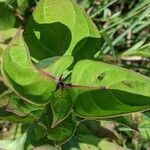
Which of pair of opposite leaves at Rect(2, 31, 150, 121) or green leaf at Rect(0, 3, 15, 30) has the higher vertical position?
pair of opposite leaves at Rect(2, 31, 150, 121)

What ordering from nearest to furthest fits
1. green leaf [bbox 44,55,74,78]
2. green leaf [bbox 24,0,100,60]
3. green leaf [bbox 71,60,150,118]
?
green leaf [bbox 71,60,150,118] → green leaf [bbox 44,55,74,78] → green leaf [bbox 24,0,100,60]

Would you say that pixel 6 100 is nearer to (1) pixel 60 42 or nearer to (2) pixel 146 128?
(1) pixel 60 42

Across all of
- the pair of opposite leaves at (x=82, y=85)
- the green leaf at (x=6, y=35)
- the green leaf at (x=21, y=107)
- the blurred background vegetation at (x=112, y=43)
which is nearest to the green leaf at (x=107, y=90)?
the pair of opposite leaves at (x=82, y=85)

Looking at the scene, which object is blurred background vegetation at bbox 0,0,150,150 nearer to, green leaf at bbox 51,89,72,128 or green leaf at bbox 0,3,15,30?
green leaf at bbox 0,3,15,30

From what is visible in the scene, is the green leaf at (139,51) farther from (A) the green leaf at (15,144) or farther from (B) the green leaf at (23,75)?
(B) the green leaf at (23,75)

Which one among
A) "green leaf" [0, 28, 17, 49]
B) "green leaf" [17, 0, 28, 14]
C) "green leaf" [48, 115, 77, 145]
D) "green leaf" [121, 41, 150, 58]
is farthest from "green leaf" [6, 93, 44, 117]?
"green leaf" [121, 41, 150, 58]

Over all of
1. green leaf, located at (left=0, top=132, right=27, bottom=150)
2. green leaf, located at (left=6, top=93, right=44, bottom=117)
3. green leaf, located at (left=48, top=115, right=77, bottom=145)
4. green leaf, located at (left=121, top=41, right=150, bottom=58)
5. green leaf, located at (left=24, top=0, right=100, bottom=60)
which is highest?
green leaf, located at (left=24, top=0, right=100, bottom=60)

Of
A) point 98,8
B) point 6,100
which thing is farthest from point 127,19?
point 6,100
